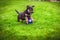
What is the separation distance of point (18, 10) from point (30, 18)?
27 centimetres

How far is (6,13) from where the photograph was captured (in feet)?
7.48

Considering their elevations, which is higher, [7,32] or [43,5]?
[43,5]

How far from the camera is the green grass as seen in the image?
198cm

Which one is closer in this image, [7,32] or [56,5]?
[7,32]

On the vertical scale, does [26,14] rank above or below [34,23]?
above

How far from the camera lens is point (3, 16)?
2.24m

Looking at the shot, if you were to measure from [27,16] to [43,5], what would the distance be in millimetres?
363

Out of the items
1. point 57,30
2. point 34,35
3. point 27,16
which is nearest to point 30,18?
point 27,16

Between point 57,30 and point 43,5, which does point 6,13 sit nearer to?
point 43,5

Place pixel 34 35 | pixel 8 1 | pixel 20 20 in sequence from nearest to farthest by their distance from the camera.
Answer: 1. pixel 34 35
2. pixel 20 20
3. pixel 8 1

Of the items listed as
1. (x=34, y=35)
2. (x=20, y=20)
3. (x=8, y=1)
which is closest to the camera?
(x=34, y=35)

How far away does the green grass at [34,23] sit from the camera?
6.50 feet

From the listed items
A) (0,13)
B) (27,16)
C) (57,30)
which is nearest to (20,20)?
(27,16)

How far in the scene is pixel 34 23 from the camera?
2.13 metres
